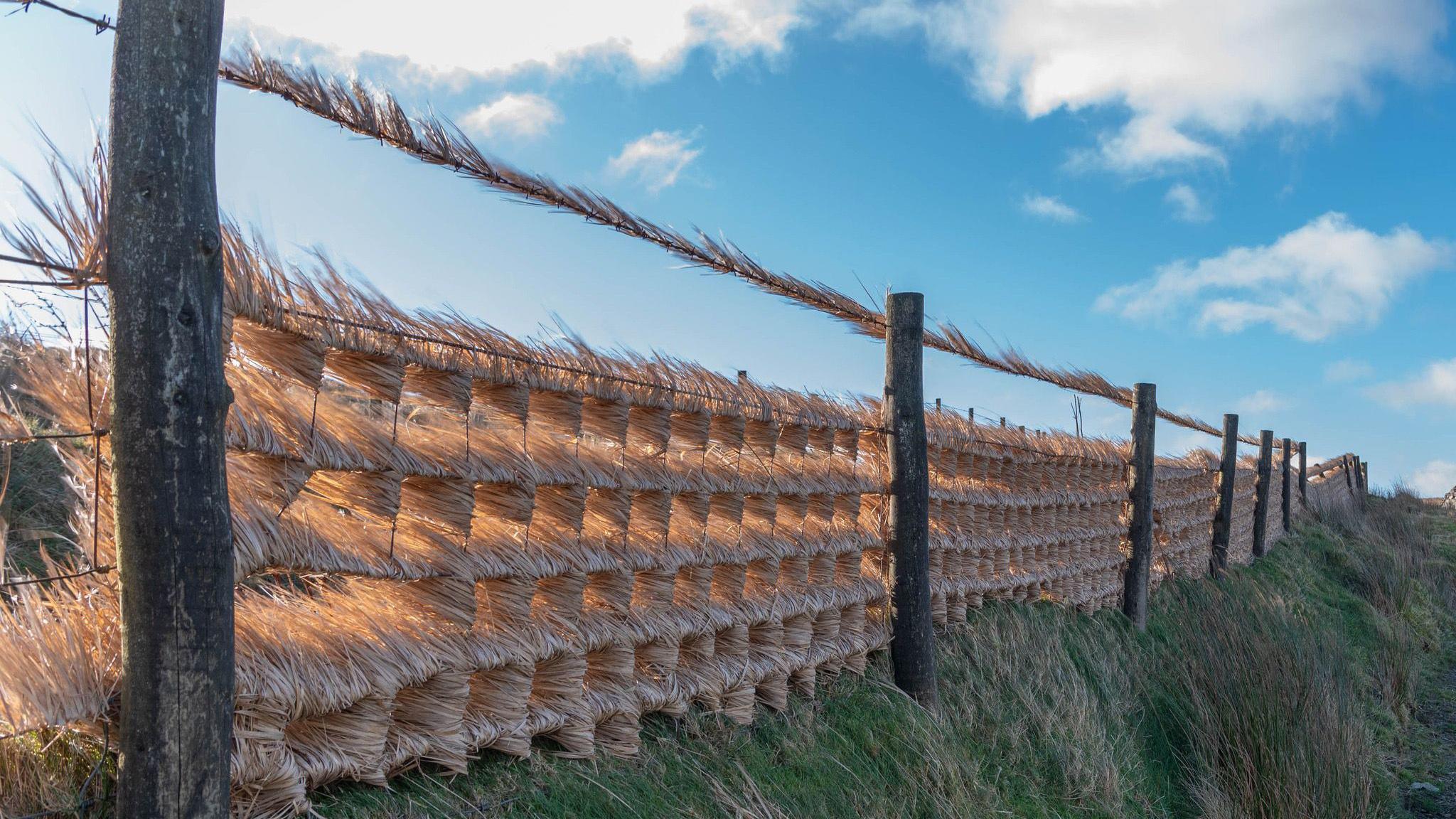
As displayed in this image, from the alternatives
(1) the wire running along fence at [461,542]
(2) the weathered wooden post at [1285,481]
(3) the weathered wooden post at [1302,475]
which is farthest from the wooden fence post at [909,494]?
(3) the weathered wooden post at [1302,475]

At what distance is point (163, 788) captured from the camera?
1918mm

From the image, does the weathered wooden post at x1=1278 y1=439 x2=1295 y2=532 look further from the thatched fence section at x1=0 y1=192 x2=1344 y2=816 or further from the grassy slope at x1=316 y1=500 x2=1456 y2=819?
the thatched fence section at x1=0 y1=192 x2=1344 y2=816

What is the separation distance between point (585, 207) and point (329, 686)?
1.95 m

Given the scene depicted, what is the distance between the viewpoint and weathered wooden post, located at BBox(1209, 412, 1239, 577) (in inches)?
420

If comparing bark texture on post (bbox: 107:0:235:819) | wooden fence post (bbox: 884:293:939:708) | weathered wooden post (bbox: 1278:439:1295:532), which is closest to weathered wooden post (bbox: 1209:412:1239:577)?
weathered wooden post (bbox: 1278:439:1295:532)

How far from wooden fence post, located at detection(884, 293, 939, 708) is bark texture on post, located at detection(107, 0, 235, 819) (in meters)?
3.20

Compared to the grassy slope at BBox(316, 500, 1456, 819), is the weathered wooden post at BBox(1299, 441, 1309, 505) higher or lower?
higher

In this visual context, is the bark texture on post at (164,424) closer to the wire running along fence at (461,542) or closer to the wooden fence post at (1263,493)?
the wire running along fence at (461,542)

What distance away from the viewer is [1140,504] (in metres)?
7.62

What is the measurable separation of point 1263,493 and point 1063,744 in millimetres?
10221

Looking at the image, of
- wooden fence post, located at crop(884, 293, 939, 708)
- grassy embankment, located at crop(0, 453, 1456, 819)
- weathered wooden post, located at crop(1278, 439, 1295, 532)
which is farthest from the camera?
weathered wooden post, located at crop(1278, 439, 1295, 532)

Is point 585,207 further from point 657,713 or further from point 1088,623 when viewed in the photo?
point 1088,623

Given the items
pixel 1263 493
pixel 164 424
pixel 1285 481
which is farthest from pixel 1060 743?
pixel 1285 481

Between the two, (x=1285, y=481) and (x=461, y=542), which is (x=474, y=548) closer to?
(x=461, y=542)
